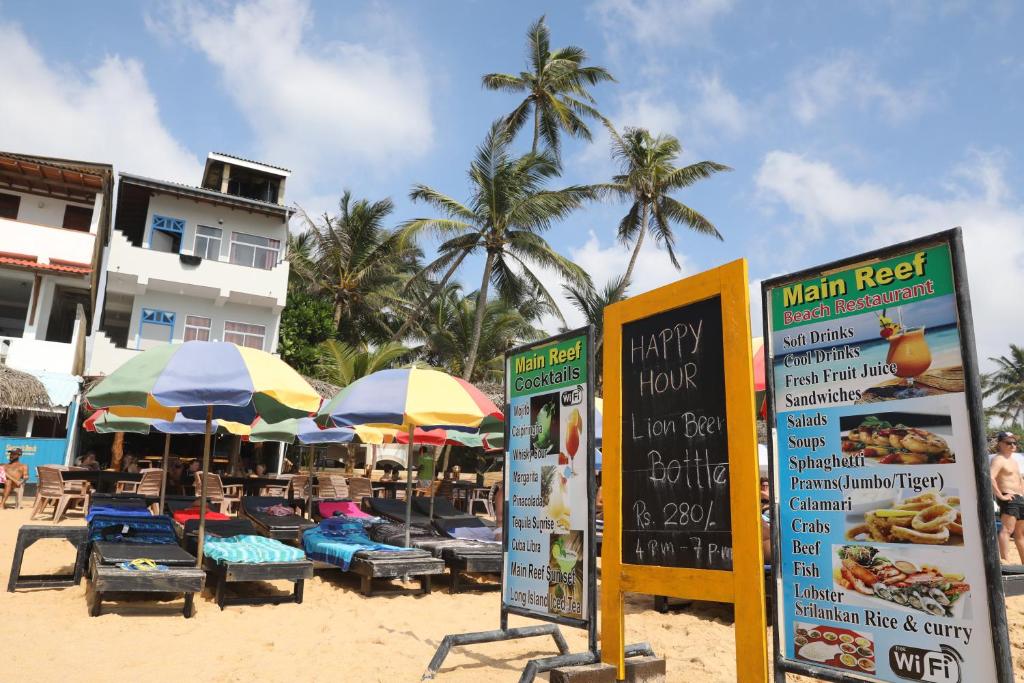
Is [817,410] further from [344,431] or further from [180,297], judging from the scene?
[180,297]

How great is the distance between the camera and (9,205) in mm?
22688

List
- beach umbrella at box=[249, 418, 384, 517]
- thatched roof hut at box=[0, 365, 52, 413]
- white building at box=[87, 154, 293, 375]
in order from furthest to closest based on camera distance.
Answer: white building at box=[87, 154, 293, 375], thatched roof hut at box=[0, 365, 52, 413], beach umbrella at box=[249, 418, 384, 517]

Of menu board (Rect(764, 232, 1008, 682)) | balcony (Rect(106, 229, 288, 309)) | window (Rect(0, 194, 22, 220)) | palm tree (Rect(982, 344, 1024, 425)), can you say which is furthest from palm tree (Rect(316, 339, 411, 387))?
palm tree (Rect(982, 344, 1024, 425))

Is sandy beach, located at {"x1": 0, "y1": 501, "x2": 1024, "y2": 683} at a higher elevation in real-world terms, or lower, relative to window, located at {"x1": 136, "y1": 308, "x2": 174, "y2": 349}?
lower

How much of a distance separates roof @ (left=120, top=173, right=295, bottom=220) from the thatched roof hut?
7388mm

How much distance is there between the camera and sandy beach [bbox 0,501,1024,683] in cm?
479

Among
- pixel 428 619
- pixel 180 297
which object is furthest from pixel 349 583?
pixel 180 297

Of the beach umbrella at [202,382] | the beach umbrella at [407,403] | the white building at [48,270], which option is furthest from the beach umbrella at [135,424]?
the white building at [48,270]

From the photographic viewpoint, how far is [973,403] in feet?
9.14

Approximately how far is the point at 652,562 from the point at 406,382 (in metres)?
4.75

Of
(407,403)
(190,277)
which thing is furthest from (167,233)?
(407,403)

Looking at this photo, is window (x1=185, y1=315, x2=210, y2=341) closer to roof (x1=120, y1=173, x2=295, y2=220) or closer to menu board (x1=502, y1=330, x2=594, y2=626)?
roof (x1=120, y1=173, x2=295, y2=220)

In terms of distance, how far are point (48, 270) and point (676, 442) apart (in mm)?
22954

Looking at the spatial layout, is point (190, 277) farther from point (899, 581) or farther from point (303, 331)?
point (899, 581)
